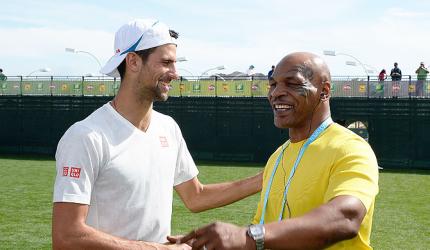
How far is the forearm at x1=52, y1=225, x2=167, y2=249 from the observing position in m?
3.51

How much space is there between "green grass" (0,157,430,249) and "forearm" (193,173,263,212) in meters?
5.64

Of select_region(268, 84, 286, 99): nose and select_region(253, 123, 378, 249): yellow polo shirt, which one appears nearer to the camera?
select_region(253, 123, 378, 249): yellow polo shirt

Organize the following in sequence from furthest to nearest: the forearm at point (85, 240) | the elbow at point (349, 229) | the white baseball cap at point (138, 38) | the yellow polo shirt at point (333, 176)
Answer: the white baseball cap at point (138, 38) → the forearm at point (85, 240) → the yellow polo shirt at point (333, 176) → the elbow at point (349, 229)

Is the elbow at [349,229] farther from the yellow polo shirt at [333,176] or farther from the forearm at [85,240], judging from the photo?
the forearm at [85,240]

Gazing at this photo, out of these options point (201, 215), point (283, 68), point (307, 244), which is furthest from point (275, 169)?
point (201, 215)

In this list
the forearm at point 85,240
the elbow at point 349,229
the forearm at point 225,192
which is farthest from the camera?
the forearm at point 225,192

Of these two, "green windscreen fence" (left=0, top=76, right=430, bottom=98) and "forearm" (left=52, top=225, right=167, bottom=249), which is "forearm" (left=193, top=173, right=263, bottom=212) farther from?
"green windscreen fence" (left=0, top=76, right=430, bottom=98)

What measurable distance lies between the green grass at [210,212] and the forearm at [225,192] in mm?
5641

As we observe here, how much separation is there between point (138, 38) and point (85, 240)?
117cm

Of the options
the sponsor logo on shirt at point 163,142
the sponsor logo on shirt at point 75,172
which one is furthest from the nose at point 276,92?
the sponsor logo on shirt at point 163,142

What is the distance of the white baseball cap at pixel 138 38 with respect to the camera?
402cm

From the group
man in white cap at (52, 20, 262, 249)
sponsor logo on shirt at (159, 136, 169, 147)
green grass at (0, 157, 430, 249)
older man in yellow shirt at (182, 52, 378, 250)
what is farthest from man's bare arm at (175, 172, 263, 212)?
green grass at (0, 157, 430, 249)

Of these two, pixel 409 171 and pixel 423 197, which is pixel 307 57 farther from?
pixel 409 171

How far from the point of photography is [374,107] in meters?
27.5
